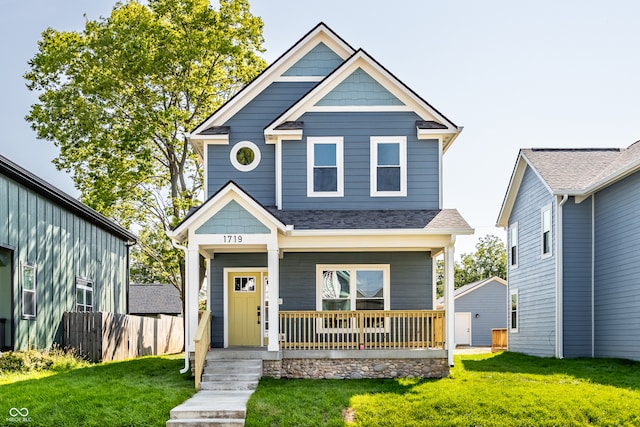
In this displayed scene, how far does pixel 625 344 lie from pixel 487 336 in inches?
836

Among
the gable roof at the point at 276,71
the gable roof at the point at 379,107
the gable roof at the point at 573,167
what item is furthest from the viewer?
the gable roof at the point at 573,167

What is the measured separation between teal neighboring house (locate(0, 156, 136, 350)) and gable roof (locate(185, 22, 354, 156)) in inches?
170

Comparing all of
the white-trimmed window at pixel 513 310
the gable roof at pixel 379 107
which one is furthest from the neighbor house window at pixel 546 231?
the gable roof at pixel 379 107

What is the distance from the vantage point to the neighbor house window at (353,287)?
1839 centimetres

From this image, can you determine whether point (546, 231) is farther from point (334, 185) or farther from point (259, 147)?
point (259, 147)

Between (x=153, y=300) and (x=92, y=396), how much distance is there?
31.2 m

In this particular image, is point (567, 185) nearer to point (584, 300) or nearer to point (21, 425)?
point (584, 300)

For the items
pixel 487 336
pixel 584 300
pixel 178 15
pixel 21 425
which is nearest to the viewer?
pixel 21 425

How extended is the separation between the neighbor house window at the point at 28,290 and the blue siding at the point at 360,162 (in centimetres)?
661

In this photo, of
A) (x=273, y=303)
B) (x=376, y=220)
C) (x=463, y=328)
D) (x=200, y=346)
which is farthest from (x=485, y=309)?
(x=200, y=346)

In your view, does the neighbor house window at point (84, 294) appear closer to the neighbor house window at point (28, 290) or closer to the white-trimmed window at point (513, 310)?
the neighbor house window at point (28, 290)

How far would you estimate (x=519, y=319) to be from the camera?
25141 mm

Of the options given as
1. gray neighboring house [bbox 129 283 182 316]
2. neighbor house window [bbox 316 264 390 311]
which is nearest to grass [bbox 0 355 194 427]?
neighbor house window [bbox 316 264 390 311]

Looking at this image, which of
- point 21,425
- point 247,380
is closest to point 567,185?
point 247,380
